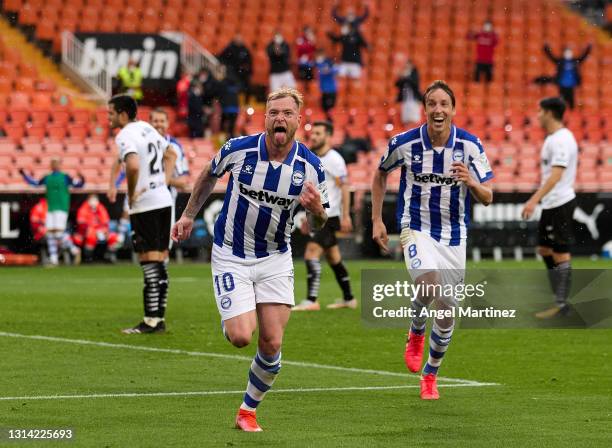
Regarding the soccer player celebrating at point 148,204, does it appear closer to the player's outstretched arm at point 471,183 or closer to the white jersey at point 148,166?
the white jersey at point 148,166

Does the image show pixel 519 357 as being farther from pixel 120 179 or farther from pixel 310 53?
pixel 310 53

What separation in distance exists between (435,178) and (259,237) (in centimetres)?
220

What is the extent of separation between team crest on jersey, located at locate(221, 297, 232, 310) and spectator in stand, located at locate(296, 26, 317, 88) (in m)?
25.3

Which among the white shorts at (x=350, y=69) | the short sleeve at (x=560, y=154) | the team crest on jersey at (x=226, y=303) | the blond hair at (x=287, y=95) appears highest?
the blond hair at (x=287, y=95)

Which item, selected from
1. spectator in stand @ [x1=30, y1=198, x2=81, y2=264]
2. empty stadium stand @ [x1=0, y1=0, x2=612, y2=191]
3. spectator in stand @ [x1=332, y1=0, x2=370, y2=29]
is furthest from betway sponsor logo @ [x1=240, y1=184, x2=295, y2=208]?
spectator in stand @ [x1=332, y1=0, x2=370, y2=29]

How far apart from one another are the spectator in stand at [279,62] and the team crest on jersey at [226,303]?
2370 cm

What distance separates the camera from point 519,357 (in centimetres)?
1209

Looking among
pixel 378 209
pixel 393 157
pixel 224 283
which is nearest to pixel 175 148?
pixel 378 209

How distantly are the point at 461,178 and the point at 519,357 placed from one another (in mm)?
3313

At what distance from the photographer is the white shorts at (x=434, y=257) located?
393 inches

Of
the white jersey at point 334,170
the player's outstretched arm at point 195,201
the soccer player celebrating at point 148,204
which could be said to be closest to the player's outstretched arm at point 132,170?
the soccer player celebrating at point 148,204

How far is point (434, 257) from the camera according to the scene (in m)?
10.0

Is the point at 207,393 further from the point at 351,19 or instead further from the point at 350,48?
the point at 351,19

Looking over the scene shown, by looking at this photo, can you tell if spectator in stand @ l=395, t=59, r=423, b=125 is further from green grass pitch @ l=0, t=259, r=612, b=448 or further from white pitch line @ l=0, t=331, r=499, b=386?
white pitch line @ l=0, t=331, r=499, b=386
